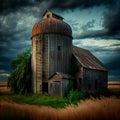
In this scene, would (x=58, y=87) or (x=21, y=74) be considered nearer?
(x=58, y=87)

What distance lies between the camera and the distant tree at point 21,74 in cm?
2309

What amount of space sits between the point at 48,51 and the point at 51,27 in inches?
119

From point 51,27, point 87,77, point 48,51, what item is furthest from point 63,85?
point 51,27

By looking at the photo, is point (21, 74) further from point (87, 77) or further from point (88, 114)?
point (88, 114)

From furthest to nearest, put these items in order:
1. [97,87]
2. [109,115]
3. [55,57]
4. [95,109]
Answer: [97,87] < [55,57] < [95,109] < [109,115]

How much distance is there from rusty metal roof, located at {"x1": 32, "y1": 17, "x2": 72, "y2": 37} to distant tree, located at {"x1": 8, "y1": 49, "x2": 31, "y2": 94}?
3.55 metres

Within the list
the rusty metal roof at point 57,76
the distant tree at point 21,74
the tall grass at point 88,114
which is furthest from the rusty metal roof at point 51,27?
the tall grass at point 88,114

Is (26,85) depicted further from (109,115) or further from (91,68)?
(109,115)

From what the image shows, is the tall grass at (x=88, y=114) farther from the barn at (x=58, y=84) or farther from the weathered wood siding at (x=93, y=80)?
the weathered wood siding at (x=93, y=80)

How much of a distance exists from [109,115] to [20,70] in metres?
19.9

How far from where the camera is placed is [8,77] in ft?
83.7

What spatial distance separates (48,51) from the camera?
22.6 metres

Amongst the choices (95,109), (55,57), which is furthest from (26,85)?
(95,109)

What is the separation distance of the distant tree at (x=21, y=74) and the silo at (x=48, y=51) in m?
0.77
